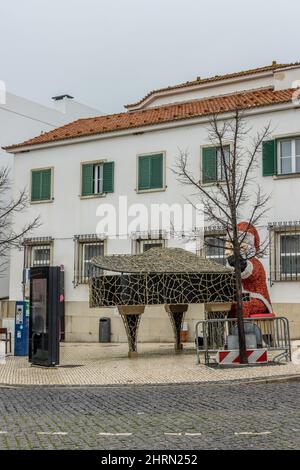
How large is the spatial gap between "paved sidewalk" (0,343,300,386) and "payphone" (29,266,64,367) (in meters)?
0.37

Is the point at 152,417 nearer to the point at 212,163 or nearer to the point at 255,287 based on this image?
the point at 255,287

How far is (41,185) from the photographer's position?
3050 cm

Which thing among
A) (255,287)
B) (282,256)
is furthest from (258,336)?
(282,256)

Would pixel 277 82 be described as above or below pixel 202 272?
above

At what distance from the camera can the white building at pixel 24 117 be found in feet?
115

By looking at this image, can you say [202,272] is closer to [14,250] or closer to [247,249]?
[247,249]

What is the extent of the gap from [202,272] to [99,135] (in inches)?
430

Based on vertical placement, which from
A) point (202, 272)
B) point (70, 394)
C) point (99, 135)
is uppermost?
point (99, 135)

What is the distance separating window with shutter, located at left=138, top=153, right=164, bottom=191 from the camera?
2733 centimetres

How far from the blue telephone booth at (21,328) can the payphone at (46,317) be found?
8.22 ft

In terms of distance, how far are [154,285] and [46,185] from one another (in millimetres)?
12290

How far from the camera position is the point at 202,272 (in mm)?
19984

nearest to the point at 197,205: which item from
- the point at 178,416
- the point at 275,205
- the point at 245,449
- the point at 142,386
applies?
the point at 275,205

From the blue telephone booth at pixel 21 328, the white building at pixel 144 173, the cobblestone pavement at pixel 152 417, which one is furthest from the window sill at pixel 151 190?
the cobblestone pavement at pixel 152 417
